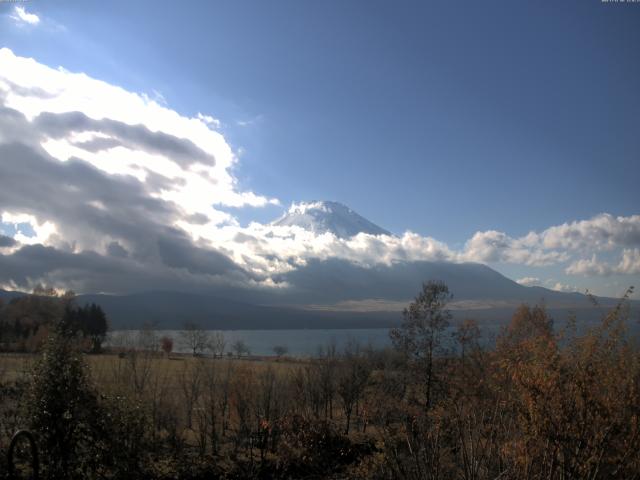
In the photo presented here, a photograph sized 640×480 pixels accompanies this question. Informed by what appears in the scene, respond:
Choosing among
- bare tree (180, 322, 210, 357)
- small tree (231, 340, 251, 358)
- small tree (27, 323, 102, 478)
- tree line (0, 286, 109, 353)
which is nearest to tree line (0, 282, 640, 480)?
small tree (27, 323, 102, 478)

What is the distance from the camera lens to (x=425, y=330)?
110ft

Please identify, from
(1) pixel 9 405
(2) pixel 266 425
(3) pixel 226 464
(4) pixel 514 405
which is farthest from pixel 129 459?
(4) pixel 514 405

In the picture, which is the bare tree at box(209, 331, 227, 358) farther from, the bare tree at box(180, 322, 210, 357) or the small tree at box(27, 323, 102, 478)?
the small tree at box(27, 323, 102, 478)

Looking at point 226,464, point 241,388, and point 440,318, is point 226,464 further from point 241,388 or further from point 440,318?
point 440,318

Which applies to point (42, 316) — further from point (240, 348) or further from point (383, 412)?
point (383, 412)

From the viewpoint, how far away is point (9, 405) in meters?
19.3

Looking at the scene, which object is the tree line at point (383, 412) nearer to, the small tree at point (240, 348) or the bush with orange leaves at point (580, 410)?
the bush with orange leaves at point (580, 410)

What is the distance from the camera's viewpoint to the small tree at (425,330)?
33.0 m

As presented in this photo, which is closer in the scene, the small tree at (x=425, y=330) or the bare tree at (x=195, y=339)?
the small tree at (x=425, y=330)

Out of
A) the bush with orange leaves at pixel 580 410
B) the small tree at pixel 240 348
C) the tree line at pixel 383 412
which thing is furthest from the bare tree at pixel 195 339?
the bush with orange leaves at pixel 580 410

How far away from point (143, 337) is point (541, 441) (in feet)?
142

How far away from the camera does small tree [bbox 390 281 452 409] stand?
3297 centimetres

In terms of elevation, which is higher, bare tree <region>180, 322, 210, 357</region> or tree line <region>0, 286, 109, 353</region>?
tree line <region>0, 286, 109, 353</region>

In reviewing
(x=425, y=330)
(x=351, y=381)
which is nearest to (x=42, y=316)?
(x=351, y=381)
